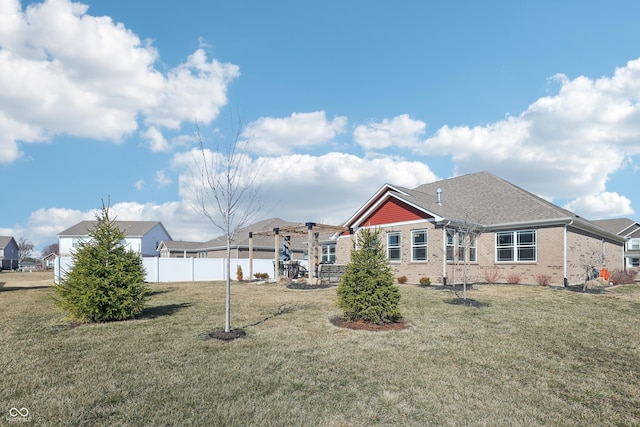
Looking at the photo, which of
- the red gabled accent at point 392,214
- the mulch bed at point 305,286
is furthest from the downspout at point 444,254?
the mulch bed at point 305,286

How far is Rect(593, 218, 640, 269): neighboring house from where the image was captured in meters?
40.5

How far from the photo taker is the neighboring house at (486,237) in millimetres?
19516

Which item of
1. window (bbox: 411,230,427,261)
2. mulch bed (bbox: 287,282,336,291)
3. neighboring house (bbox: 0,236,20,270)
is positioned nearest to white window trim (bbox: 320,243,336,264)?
window (bbox: 411,230,427,261)

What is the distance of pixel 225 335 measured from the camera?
8.20 meters

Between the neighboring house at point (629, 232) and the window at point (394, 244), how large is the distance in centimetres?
3051

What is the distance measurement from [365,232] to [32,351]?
7.92m

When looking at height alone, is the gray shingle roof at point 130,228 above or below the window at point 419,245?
above

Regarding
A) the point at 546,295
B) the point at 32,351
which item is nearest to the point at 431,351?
the point at 32,351

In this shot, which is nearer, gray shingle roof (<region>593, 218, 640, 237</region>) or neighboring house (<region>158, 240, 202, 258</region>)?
gray shingle roof (<region>593, 218, 640, 237</region>)

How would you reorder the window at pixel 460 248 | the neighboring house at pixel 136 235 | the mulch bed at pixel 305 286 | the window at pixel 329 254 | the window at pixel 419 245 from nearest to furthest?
the mulch bed at pixel 305 286
the window at pixel 460 248
the window at pixel 419 245
the window at pixel 329 254
the neighboring house at pixel 136 235

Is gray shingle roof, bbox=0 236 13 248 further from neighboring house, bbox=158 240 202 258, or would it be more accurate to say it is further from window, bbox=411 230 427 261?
window, bbox=411 230 427 261

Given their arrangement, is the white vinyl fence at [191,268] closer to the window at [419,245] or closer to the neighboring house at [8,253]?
the window at [419,245]

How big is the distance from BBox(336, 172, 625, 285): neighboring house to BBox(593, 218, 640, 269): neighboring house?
66.1 feet

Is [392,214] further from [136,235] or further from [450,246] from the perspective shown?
[136,235]
